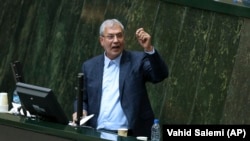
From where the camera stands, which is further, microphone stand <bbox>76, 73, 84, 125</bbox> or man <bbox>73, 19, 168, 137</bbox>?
man <bbox>73, 19, 168, 137</bbox>

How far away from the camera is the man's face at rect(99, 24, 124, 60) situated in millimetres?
6633

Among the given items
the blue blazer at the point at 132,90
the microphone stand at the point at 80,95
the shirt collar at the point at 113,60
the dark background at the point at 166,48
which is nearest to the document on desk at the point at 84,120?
the microphone stand at the point at 80,95

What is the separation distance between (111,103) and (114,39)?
0.58 m

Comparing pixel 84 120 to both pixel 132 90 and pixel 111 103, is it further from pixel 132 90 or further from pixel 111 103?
pixel 132 90

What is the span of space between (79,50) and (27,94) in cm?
304

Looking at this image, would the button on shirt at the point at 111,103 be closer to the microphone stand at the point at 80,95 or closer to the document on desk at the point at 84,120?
the document on desk at the point at 84,120

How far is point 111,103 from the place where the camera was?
6.62 m

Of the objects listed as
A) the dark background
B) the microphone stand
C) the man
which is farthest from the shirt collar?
the dark background

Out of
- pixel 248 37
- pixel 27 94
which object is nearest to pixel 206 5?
pixel 248 37

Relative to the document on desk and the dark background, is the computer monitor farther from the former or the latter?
the dark background

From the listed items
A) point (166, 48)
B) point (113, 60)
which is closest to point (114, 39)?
point (113, 60)

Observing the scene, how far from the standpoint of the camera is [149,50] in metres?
6.24

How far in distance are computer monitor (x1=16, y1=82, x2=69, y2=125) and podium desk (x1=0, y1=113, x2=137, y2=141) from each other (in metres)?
0.09

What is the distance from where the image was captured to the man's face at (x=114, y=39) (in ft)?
21.8
